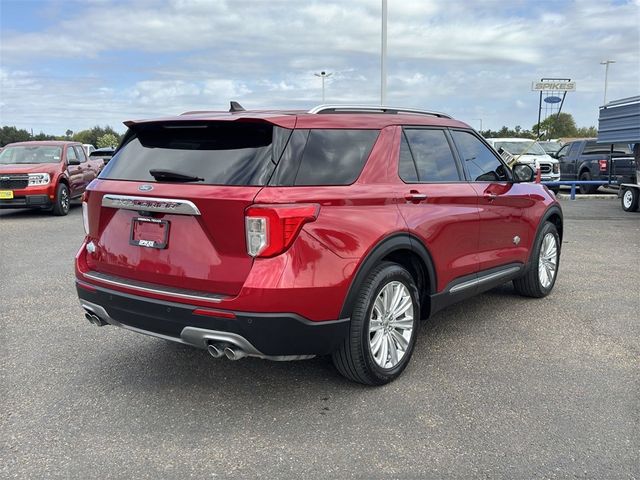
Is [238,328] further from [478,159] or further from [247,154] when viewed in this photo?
[478,159]

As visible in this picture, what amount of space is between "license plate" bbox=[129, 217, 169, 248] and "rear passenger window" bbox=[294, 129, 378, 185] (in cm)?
82

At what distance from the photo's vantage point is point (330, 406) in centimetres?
355

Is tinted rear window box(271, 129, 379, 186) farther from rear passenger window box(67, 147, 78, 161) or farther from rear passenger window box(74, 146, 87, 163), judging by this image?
rear passenger window box(74, 146, 87, 163)

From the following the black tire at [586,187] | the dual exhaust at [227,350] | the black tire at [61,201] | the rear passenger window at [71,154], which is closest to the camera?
the dual exhaust at [227,350]

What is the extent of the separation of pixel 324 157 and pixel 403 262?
1.02m

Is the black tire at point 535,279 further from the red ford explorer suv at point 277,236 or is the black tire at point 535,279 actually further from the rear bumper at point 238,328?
the rear bumper at point 238,328

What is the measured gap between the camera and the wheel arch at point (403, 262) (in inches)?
134

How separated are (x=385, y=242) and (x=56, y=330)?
122 inches

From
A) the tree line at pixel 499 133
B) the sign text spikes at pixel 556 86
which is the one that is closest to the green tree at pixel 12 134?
the tree line at pixel 499 133

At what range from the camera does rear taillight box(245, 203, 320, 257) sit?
308 centimetres

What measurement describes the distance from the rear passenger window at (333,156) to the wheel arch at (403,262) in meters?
0.47

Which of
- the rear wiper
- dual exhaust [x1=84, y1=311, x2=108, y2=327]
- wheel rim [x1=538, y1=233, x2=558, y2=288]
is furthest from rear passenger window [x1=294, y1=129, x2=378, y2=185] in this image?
wheel rim [x1=538, y1=233, x2=558, y2=288]

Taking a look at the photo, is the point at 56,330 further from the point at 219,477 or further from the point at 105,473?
the point at 219,477

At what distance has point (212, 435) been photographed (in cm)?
321
